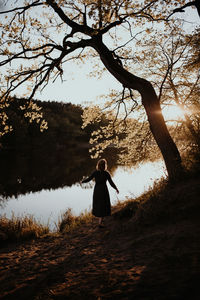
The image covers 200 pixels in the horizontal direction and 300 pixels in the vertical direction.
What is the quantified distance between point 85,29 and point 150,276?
26.1 feet

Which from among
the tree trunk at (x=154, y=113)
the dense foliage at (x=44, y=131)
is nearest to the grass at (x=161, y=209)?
the tree trunk at (x=154, y=113)

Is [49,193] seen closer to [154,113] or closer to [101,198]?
[101,198]

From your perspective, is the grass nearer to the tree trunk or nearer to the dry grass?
the dry grass

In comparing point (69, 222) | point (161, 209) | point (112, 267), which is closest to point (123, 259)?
point (112, 267)

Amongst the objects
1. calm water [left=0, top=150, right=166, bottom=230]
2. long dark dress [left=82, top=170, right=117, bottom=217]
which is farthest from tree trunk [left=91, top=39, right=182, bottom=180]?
calm water [left=0, top=150, right=166, bottom=230]

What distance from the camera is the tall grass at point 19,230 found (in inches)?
255

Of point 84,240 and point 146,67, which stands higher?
point 146,67

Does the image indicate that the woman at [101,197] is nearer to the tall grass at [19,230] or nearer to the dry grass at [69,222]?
the dry grass at [69,222]

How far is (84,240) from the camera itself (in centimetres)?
549

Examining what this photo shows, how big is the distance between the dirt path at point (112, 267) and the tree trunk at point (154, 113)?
262 centimetres

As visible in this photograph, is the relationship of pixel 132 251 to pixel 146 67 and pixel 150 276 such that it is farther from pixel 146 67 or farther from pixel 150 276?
pixel 146 67

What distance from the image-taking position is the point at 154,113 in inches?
257

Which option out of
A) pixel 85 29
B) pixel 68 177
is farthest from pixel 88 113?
pixel 68 177

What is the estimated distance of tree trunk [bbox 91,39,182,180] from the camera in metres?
6.28
